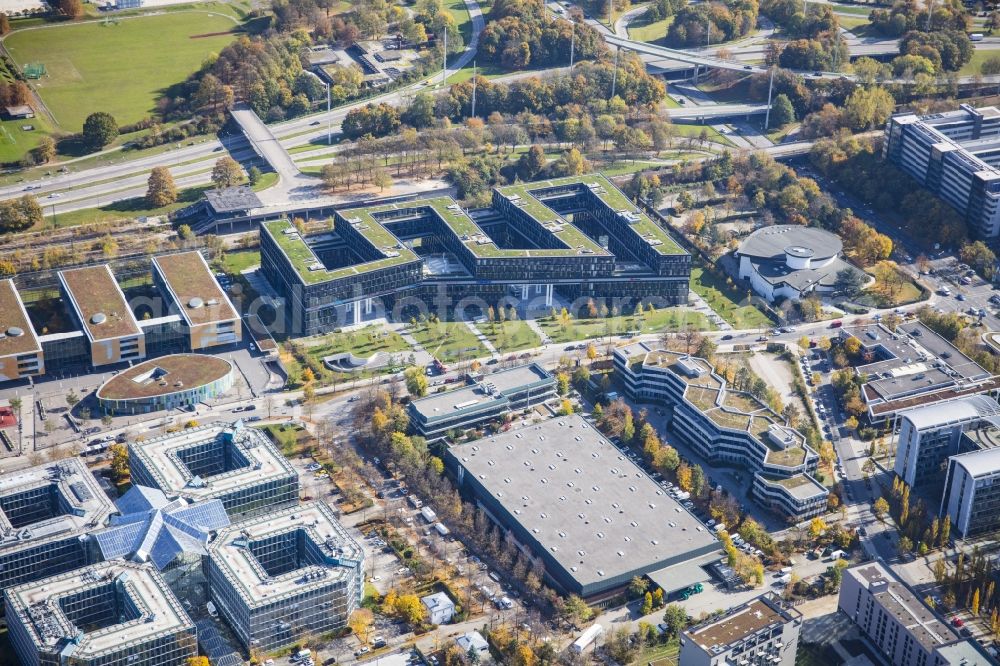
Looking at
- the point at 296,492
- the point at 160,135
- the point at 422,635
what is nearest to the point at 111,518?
the point at 296,492

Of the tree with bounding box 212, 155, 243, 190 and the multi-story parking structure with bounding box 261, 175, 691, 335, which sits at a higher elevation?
the tree with bounding box 212, 155, 243, 190

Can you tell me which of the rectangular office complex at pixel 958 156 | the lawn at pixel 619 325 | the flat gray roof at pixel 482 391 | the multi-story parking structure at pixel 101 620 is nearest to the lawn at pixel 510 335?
the lawn at pixel 619 325

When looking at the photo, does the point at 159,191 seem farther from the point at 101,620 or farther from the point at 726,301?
the point at 101,620

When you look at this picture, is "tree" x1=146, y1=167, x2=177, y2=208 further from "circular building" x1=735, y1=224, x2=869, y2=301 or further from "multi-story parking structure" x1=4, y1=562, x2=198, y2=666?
"multi-story parking structure" x1=4, y1=562, x2=198, y2=666

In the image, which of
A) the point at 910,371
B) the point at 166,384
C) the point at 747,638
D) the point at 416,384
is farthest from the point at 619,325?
the point at 747,638

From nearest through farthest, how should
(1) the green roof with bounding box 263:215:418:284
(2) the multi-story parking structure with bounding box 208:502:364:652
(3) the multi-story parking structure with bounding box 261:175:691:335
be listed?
(2) the multi-story parking structure with bounding box 208:502:364:652 < (1) the green roof with bounding box 263:215:418:284 < (3) the multi-story parking structure with bounding box 261:175:691:335

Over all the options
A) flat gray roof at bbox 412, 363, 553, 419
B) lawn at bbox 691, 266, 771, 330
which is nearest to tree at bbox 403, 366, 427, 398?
flat gray roof at bbox 412, 363, 553, 419

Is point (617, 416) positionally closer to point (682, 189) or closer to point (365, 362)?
point (365, 362)
